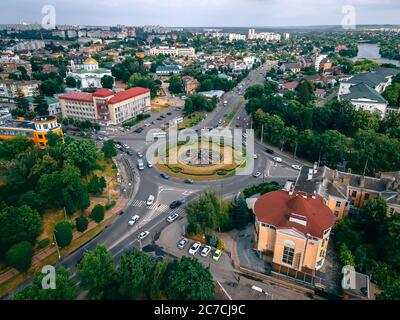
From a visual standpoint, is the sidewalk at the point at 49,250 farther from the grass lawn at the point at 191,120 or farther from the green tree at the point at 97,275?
the grass lawn at the point at 191,120

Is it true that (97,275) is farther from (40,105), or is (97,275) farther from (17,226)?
(40,105)

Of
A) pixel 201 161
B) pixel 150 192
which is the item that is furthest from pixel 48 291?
pixel 201 161

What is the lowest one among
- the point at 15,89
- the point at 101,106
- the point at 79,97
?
the point at 101,106

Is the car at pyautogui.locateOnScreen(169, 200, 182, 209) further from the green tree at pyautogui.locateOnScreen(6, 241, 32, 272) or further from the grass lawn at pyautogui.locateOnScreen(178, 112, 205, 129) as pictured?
the grass lawn at pyautogui.locateOnScreen(178, 112, 205, 129)

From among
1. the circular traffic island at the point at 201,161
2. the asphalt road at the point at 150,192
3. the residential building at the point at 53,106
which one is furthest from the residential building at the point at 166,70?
the circular traffic island at the point at 201,161

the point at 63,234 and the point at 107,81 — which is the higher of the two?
the point at 107,81

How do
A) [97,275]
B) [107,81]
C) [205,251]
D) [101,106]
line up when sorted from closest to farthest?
[97,275], [205,251], [101,106], [107,81]

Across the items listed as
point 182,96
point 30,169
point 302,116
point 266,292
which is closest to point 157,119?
point 182,96
